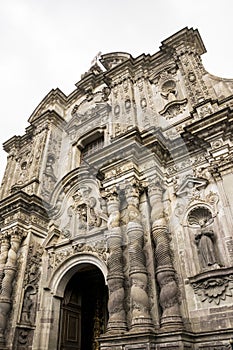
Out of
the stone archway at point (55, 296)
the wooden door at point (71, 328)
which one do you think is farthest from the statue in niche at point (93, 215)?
the wooden door at point (71, 328)

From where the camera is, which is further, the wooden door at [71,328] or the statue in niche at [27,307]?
the wooden door at [71,328]

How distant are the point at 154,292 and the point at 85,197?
4.40m

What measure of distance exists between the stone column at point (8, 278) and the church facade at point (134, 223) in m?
0.03

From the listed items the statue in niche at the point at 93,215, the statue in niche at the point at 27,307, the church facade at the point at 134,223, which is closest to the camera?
the church facade at the point at 134,223

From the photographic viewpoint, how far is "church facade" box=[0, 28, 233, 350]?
554 centimetres

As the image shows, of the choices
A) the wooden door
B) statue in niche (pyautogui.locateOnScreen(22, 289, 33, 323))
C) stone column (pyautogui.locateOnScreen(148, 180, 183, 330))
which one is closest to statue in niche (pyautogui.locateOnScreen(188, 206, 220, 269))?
stone column (pyautogui.locateOnScreen(148, 180, 183, 330))

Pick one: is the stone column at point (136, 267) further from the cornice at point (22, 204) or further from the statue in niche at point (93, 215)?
the cornice at point (22, 204)

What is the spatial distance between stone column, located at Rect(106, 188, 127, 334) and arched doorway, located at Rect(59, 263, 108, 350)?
2.10 metres

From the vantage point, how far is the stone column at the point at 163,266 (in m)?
5.24

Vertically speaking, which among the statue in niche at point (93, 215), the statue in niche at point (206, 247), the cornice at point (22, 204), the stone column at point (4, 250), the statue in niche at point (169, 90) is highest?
the statue in niche at point (169, 90)

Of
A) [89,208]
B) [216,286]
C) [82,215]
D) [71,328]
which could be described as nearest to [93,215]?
[89,208]

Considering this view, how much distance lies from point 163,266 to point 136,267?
552 millimetres

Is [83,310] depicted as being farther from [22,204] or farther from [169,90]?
[169,90]

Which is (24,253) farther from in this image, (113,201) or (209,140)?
(209,140)
